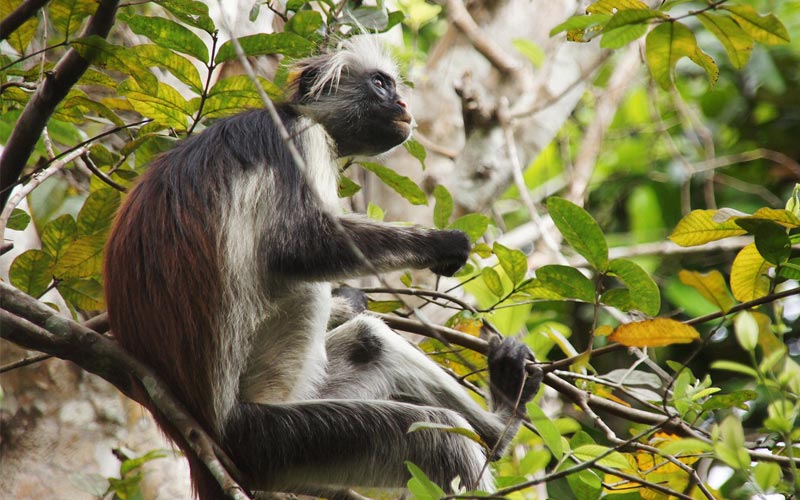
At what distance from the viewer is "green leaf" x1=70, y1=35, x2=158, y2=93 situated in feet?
10.4

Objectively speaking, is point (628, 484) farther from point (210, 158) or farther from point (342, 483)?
point (210, 158)

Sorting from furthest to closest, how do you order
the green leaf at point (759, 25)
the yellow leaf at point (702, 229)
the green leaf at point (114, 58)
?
the green leaf at point (114, 58) → the yellow leaf at point (702, 229) → the green leaf at point (759, 25)

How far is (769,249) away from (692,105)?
23.1 ft

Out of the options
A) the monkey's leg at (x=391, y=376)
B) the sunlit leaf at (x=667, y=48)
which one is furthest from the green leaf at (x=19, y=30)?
the sunlit leaf at (x=667, y=48)

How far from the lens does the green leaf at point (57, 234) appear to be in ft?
12.5

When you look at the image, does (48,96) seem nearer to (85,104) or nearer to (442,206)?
(85,104)

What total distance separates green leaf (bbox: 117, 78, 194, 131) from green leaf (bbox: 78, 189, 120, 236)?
0.41 m

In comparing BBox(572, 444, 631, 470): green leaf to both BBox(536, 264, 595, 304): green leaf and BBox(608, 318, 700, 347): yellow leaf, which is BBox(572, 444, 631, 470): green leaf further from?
BBox(536, 264, 595, 304): green leaf

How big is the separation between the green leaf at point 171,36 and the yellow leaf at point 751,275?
2.33 meters

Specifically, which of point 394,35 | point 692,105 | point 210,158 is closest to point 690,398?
point 210,158

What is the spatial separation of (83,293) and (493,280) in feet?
6.34

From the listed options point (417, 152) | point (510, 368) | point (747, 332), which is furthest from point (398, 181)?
point (747, 332)

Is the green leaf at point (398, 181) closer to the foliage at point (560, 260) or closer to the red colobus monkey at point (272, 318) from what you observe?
the foliage at point (560, 260)

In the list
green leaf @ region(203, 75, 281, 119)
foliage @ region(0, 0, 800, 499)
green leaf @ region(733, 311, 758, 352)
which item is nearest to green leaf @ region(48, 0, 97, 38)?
foliage @ region(0, 0, 800, 499)
